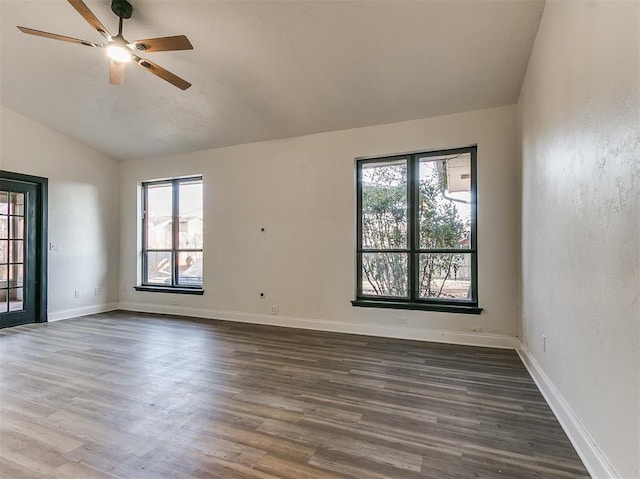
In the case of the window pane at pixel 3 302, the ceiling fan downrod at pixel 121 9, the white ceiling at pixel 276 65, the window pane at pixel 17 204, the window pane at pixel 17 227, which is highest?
the ceiling fan downrod at pixel 121 9

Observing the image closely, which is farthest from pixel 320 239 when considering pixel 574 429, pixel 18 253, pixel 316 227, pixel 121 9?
pixel 18 253

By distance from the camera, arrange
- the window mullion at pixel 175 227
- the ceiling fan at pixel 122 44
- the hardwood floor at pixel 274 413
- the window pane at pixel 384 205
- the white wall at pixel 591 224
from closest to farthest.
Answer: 1. the white wall at pixel 591 224
2. the hardwood floor at pixel 274 413
3. the ceiling fan at pixel 122 44
4. the window pane at pixel 384 205
5. the window mullion at pixel 175 227

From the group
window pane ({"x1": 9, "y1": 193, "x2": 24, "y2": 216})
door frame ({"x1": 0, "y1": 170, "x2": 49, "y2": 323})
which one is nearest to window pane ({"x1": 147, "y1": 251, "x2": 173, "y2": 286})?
door frame ({"x1": 0, "y1": 170, "x2": 49, "y2": 323})

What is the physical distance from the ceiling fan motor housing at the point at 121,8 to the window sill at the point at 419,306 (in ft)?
12.7

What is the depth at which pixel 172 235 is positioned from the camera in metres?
5.98

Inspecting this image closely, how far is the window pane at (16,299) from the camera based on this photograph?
4922mm

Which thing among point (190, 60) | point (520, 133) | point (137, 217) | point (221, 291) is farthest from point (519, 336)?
point (137, 217)

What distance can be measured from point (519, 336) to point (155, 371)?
148 inches

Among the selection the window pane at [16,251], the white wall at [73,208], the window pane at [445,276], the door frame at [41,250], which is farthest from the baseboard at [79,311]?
the window pane at [445,276]

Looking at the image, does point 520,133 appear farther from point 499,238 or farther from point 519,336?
point 519,336

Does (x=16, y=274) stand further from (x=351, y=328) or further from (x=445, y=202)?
(x=445, y=202)

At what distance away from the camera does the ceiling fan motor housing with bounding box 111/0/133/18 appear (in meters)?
2.91

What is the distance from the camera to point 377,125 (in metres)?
4.38

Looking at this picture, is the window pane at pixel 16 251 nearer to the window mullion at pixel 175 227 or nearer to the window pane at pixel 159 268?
the window pane at pixel 159 268
